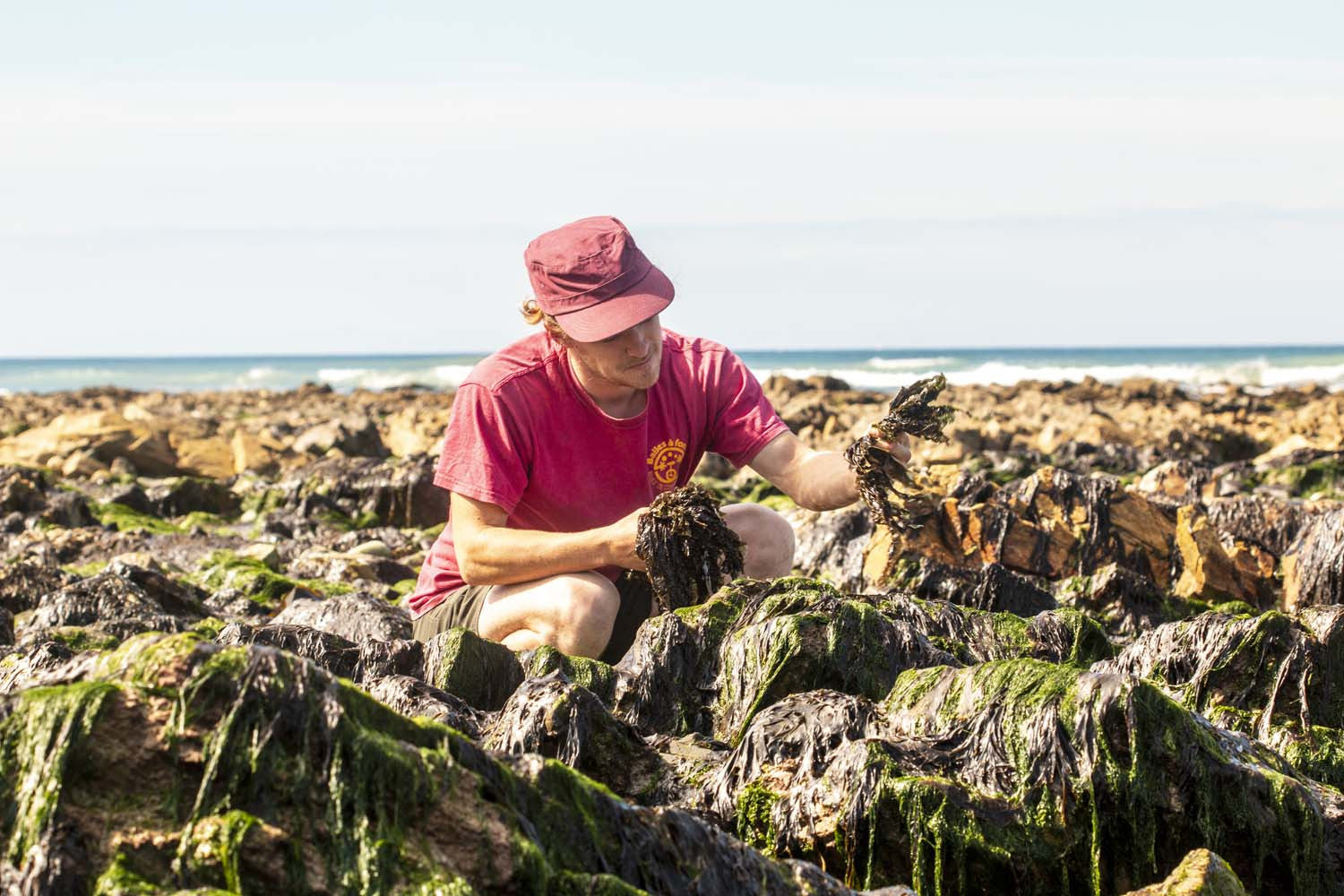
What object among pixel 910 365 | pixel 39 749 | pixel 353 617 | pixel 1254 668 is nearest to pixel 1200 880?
pixel 1254 668

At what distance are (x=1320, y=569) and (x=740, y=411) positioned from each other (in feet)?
9.33

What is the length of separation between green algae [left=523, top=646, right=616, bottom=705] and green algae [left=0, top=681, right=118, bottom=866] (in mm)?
2028

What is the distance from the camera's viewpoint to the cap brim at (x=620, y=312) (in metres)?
4.70

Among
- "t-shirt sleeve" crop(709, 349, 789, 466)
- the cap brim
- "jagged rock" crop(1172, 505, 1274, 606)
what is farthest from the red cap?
"jagged rock" crop(1172, 505, 1274, 606)

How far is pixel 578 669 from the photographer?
A: 14.8 ft

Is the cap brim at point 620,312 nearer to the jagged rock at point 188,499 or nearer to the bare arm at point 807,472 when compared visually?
the bare arm at point 807,472

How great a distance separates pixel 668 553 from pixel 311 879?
8.23 feet

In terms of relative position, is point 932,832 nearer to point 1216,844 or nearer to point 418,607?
point 1216,844

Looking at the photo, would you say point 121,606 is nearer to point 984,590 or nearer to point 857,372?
point 984,590

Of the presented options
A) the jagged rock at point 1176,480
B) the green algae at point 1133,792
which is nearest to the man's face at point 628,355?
the green algae at point 1133,792

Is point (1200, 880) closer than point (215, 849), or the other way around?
point (215, 849)

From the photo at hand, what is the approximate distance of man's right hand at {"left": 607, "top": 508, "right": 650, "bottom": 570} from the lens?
4.85 metres

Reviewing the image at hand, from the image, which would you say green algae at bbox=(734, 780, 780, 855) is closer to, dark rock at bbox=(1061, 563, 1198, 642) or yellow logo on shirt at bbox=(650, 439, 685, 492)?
yellow logo on shirt at bbox=(650, 439, 685, 492)

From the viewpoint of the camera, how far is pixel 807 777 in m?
3.30
